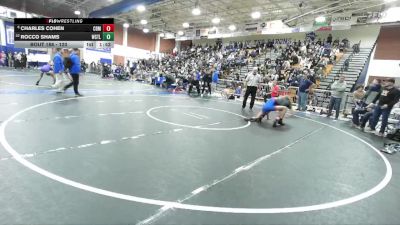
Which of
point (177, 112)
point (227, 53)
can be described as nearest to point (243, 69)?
point (227, 53)

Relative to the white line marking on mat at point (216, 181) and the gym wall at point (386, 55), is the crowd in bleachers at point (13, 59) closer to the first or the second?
the white line marking on mat at point (216, 181)

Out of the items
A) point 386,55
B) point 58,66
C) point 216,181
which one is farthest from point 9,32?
point 386,55

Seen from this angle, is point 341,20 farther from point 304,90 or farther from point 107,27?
point 107,27

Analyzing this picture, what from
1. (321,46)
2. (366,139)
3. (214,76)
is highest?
(321,46)

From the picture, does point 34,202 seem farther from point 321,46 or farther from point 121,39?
point 121,39

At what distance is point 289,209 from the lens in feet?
8.93

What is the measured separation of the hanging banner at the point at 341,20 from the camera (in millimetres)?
17672

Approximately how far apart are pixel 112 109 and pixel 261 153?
486 cm

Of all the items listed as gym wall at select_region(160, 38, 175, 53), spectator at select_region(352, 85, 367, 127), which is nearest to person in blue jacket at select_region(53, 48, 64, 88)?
spectator at select_region(352, 85, 367, 127)

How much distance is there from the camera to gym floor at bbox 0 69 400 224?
2486 mm

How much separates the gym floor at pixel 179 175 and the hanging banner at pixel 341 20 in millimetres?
14559
